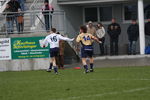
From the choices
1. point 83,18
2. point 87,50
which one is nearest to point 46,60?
point 87,50

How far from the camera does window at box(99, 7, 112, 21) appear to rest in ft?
108

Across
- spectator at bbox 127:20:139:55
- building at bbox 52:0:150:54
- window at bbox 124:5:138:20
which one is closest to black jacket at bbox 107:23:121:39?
spectator at bbox 127:20:139:55

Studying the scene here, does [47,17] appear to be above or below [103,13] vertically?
below

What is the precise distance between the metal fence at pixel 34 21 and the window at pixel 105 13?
5665 mm

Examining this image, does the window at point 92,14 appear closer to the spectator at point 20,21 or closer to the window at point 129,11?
the window at point 129,11

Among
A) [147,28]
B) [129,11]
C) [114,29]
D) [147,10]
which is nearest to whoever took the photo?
[114,29]

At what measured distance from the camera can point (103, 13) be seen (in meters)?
33.2

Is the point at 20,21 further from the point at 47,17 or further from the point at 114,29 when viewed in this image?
the point at 114,29

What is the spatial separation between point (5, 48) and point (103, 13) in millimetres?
8531

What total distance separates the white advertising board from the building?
459 centimetres

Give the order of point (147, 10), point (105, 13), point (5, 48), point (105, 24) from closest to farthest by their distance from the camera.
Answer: point (5, 48), point (147, 10), point (105, 24), point (105, 13)

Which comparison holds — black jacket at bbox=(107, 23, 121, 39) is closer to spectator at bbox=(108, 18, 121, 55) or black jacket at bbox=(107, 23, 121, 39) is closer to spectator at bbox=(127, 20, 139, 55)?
spectator at bbox=(108, 18, 121, 55)

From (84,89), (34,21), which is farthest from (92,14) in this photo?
(84,89)

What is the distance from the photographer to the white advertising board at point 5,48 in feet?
87.6
